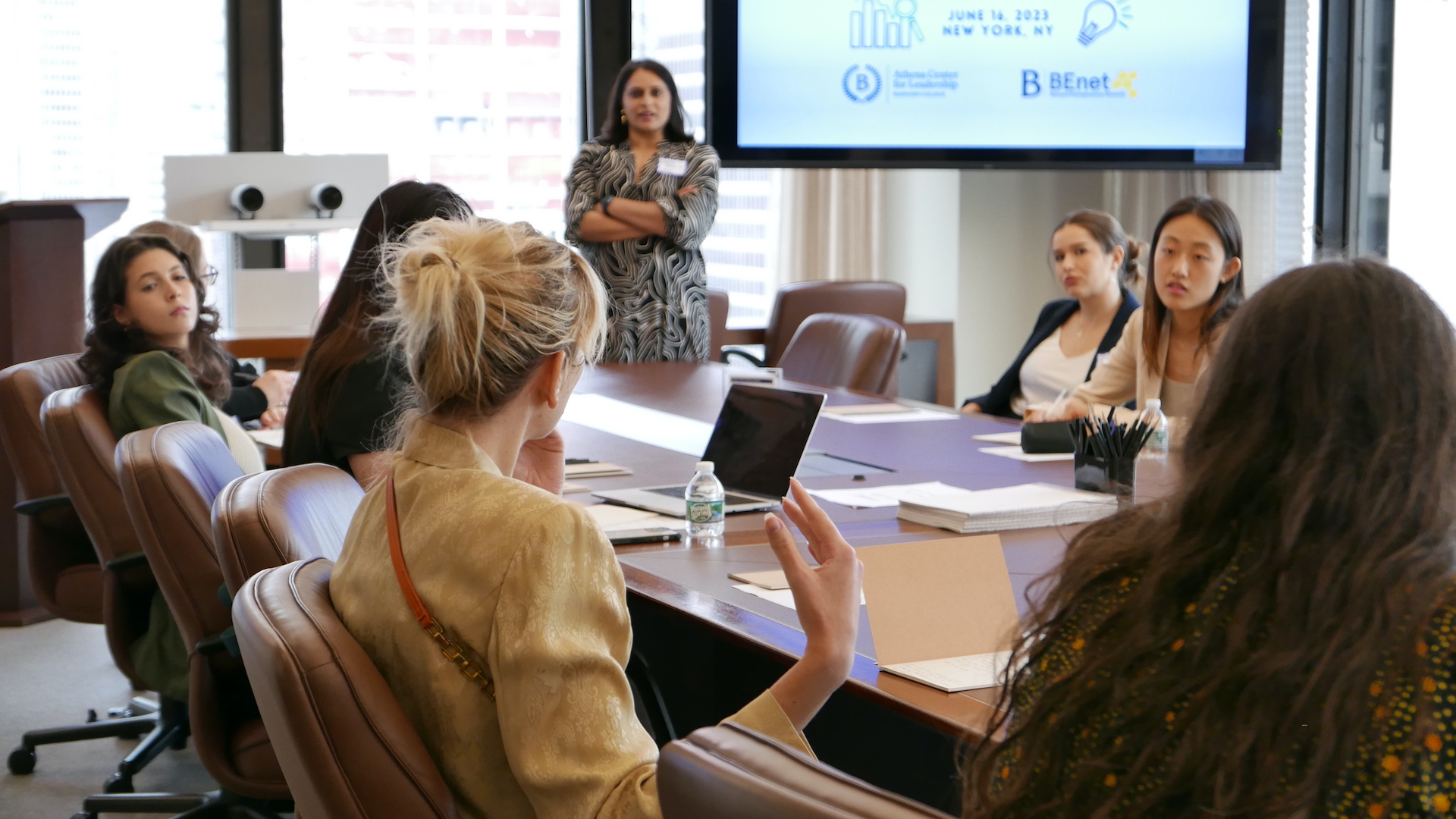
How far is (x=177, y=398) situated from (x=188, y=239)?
1.05m

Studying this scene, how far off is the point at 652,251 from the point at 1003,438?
2.03m

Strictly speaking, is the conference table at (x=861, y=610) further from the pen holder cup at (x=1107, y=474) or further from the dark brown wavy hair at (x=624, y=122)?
the dark brown wavy hair at (x=624, y=122)

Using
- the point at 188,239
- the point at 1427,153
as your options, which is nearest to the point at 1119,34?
the point at 1427,153

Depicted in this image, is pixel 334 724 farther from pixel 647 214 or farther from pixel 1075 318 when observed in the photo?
pixel 647 214

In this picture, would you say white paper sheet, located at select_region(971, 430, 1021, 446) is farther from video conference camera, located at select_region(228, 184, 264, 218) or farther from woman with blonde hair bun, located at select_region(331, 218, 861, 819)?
video conference camera, located at select_region(228, 184, 264, 218)

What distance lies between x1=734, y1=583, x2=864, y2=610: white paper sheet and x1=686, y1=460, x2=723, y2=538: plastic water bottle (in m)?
0.32

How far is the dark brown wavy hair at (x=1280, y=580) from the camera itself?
33.0 inches

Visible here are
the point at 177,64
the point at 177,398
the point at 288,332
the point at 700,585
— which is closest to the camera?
the point at 700,585

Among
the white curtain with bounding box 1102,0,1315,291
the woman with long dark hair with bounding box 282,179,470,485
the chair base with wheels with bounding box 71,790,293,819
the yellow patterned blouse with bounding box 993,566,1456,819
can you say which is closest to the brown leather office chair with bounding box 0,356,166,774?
the chair base with wheels with bounding box 71,790,293,819

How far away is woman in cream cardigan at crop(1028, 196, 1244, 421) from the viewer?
10.2 ft

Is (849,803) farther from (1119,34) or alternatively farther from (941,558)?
(1119,34)

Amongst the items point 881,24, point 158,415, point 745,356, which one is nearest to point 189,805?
point 158,415

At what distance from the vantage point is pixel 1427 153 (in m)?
5.46

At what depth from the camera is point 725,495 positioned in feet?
7.84
